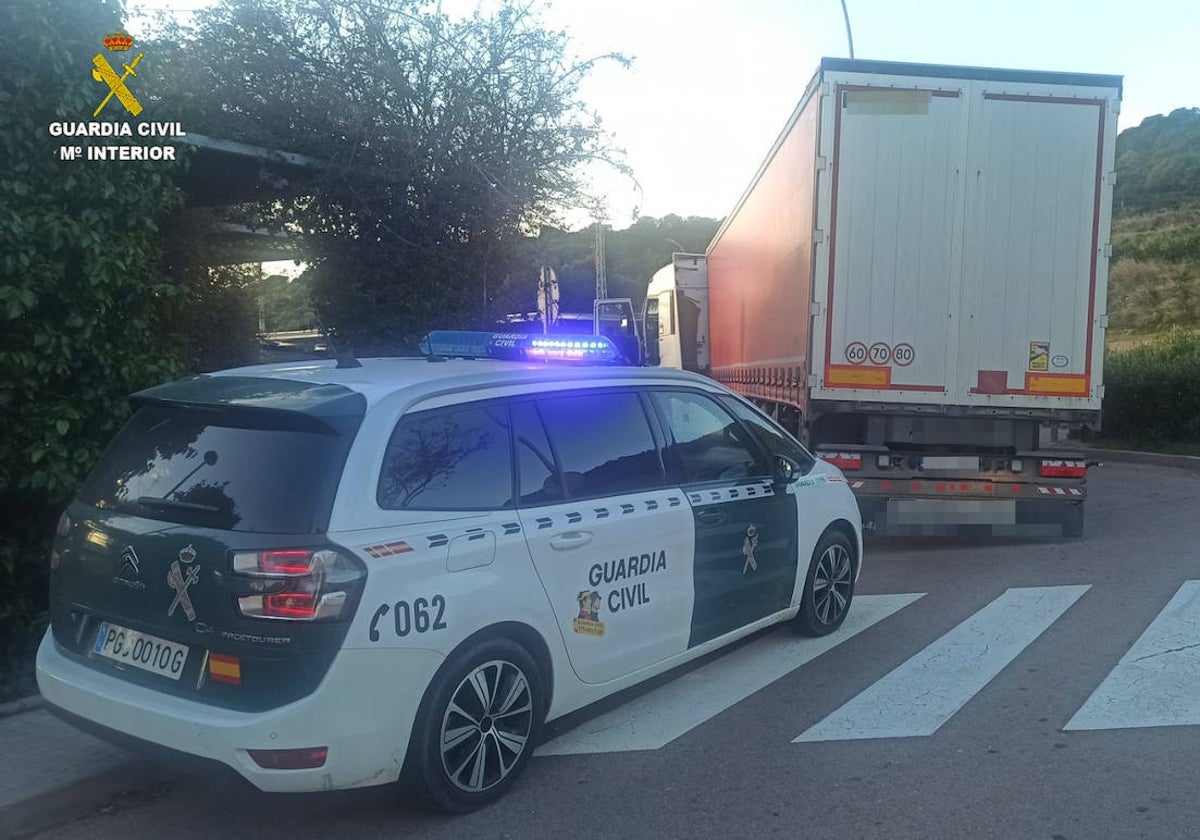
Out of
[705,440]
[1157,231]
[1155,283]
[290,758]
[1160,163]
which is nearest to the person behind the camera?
[290,758]

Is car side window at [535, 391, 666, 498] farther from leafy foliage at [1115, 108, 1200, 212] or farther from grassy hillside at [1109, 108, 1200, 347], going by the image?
leafy foliage at [1115, 108, 1200, 212]

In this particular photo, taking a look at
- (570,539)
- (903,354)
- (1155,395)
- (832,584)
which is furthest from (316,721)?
(1155,395)

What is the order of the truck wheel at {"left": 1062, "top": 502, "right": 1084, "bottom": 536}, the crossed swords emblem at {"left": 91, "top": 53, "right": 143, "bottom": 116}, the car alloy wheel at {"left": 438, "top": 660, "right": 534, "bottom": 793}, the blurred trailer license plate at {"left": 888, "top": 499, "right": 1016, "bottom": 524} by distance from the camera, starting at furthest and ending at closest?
the truck wheel at {"left": 1062, "top": 502, "right": 1084, "bottom": 536}, the blurred trailer license plate at {"left": 888, "top": 499, "right": 1016, "bottom": 524}, the crossed swords emblem at {"left": 91, "top": 53, "right": 143, "bottom": 116}, the car alloy wheel at {"left": 438, "top": 660, "right": 534, "bottom": 793}

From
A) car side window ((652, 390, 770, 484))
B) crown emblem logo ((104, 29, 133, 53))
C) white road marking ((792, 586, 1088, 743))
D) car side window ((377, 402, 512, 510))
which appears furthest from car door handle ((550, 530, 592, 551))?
crown emblem logo ((104, 29, 133, 53))

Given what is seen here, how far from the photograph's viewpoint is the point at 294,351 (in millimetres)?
14016

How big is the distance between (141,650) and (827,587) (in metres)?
3.89

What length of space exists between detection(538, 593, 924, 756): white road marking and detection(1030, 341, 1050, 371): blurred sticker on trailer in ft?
10.3

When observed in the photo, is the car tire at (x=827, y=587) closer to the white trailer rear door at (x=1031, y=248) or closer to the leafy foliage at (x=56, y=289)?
the white trailer rear door at (x=1031, y=248)

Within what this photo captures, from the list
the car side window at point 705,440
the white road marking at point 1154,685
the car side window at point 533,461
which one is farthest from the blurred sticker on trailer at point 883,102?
the car side window at point 533,461

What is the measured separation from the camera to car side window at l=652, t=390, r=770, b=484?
5.18 metres

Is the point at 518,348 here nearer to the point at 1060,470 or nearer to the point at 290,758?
→ the point at 290,758

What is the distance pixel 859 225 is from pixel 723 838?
6.01m

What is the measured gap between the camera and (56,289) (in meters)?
5.48

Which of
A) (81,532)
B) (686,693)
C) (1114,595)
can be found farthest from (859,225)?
(81,532)
